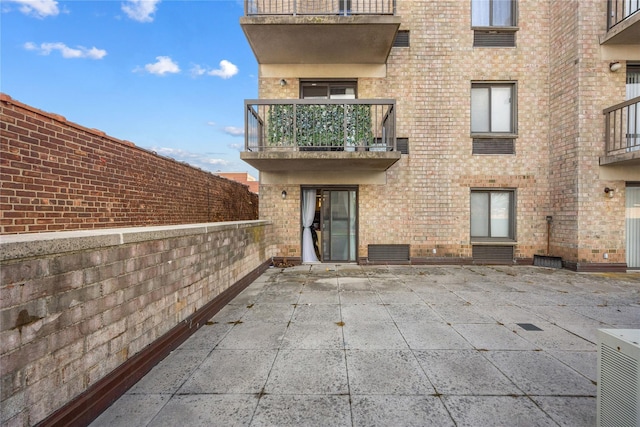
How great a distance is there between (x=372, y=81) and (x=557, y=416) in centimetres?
840

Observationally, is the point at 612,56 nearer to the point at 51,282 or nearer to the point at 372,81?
the point at 372,81

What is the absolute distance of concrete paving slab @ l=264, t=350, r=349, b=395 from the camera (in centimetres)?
259

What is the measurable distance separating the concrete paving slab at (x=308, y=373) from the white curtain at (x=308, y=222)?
18.0 ft

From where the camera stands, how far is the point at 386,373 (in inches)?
111

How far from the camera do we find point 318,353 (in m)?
3.21

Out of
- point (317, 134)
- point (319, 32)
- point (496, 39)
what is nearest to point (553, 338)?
point (317, 134)

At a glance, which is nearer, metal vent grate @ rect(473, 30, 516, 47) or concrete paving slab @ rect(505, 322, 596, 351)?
concrete paving slab @ rect(505, 322, 596, 351)

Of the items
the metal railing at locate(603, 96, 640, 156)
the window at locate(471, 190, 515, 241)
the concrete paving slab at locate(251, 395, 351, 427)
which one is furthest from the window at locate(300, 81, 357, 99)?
the concrete paving slab at locate(251, 395, 351, 427)

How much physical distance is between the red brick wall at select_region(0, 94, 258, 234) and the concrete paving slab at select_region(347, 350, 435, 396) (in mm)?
3765

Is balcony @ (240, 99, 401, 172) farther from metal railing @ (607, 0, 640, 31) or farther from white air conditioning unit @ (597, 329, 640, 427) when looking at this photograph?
metal railing @ (607, 0, 640, 31)

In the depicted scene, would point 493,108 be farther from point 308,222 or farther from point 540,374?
point 540,374

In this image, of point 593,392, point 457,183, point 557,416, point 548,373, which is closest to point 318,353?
point 557,416

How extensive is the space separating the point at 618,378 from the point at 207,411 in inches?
119

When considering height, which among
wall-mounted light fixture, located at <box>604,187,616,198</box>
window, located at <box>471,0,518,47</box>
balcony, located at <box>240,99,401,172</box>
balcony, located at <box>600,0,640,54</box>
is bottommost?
wall-mounted light fixture, located at <box>604,187,616,198</box>
